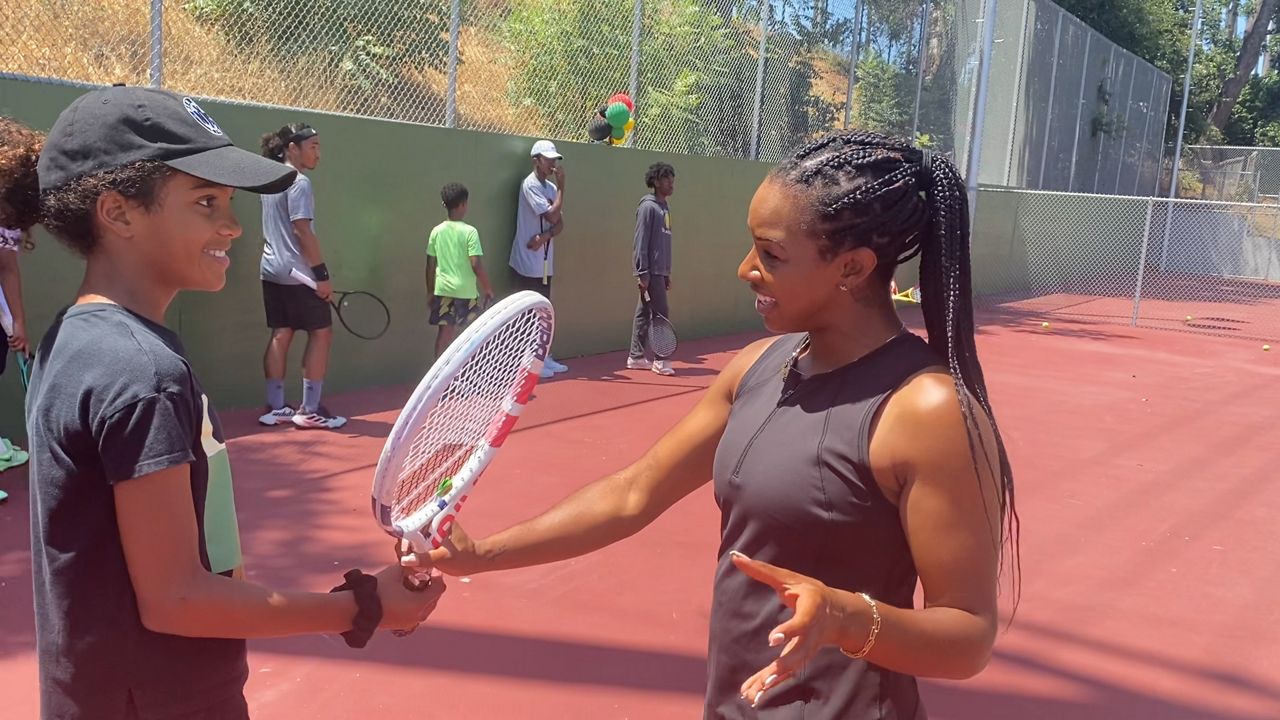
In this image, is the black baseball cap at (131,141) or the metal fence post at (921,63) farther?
the metal fence post at (921,63)

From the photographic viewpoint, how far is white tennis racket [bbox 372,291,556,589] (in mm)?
1821

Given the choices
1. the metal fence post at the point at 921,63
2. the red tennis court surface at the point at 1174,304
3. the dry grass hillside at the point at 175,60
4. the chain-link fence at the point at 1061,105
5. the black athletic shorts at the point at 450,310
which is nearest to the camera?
the dry grass hillside at the point at 175,60

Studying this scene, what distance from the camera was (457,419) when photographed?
2.06m

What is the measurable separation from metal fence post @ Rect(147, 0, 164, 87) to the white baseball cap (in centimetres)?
332

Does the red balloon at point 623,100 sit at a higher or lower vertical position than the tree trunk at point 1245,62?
lower

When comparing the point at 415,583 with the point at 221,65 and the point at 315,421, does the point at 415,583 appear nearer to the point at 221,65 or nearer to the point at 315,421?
the point at 315,421

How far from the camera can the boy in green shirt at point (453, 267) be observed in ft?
26.7

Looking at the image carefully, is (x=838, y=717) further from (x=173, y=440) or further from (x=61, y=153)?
(x=61, y=153)

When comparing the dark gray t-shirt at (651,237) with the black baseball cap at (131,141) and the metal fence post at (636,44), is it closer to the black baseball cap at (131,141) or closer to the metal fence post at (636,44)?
the metal fence post at (636,44)

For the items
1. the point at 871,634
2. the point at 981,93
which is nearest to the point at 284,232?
the point at 871,634

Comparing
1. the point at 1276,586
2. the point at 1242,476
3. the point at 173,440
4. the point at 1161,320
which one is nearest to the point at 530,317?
the point at 173,440

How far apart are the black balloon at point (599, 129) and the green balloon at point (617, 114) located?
2.0 inches

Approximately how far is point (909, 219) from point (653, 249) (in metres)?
8.17

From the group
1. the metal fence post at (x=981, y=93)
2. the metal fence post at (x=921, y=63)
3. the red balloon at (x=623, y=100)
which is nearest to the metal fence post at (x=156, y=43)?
the red balloon at (x=623, y=100)
